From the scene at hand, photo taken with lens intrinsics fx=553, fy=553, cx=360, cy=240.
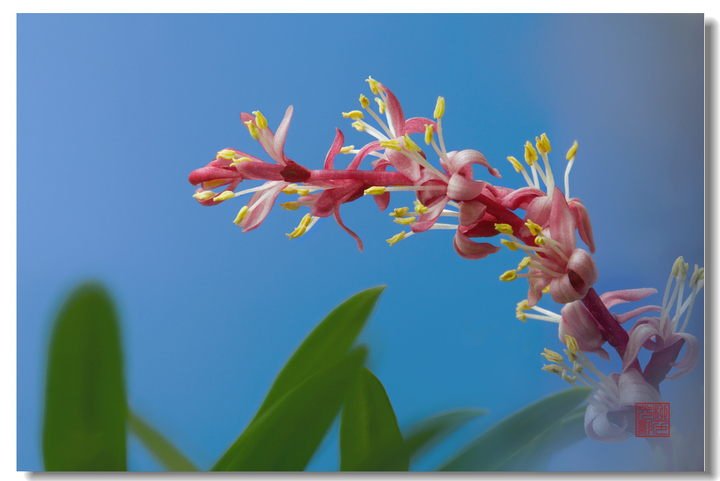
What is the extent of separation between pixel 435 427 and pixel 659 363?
51cm

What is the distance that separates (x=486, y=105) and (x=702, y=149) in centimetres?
49

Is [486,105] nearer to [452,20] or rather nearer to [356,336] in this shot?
[452,20]

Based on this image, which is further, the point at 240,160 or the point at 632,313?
the point at 632,313

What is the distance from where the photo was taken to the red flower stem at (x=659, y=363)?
2.86 ft

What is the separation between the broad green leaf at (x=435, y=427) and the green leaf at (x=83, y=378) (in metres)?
0.64

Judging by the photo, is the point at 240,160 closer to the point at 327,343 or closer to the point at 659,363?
the point at 327,343

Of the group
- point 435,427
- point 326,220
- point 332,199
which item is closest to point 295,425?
point 435,427

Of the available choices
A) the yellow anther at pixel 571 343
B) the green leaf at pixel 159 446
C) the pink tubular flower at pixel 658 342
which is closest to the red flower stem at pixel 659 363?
the pink tubular flower at pixel 658 342

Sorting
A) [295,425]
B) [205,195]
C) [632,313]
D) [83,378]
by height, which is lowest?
[295,425]

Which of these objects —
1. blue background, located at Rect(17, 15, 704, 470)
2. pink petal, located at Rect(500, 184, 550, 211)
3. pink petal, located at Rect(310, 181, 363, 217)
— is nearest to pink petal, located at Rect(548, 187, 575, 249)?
pink petal, located at Rect(500, 184, 550, 211)

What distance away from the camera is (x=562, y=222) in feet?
2.42

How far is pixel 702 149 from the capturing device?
1.22 metres

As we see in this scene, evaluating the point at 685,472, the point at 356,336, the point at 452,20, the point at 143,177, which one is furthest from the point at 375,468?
the point at 452,20

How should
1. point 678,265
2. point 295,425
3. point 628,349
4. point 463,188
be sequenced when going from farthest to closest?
point 295,425
point 678,265
point 628,349
point 463,188
